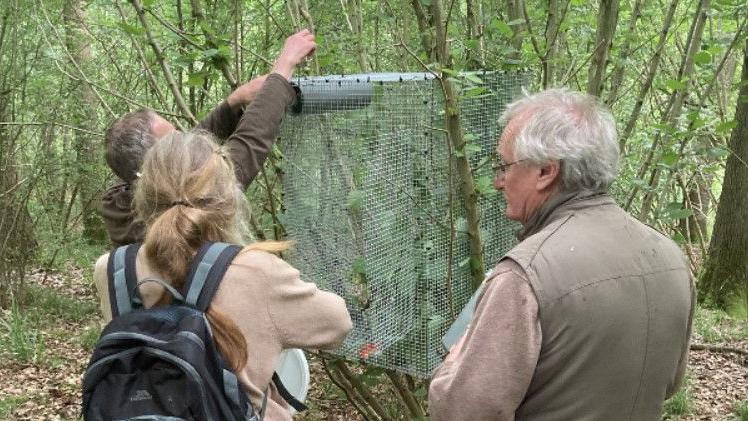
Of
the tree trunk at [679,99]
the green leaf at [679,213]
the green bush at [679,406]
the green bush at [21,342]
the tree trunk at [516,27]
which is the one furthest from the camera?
the green bush at [21,342]

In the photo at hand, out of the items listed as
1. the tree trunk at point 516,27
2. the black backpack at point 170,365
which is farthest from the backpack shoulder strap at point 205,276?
the tree trunk at point 516,27

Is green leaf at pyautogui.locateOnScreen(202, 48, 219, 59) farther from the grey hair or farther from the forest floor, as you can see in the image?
the forest floor

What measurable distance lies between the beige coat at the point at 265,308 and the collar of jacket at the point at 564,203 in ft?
1.81

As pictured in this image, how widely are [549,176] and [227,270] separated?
790mm

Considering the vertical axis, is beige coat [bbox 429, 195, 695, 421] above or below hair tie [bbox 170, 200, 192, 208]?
below

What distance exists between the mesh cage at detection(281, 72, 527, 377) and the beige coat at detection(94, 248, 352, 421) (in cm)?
78

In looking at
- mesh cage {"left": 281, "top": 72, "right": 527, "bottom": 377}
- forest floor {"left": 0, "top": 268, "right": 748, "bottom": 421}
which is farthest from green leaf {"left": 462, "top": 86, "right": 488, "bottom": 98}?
forest floor {"left": 0, "top": 268, "right": 748, "bottom": 421}

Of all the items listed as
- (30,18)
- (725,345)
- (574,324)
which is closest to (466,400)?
(574,324)

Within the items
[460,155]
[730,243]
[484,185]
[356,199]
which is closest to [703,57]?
[484,185]

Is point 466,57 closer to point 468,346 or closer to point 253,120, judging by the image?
point 253,120

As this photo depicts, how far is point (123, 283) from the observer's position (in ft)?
5.74

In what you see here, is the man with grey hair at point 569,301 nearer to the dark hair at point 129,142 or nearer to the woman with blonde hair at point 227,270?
the woman with blonde hair at point 227,270

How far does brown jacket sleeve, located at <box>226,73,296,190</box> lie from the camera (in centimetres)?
235

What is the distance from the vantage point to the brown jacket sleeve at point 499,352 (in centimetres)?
163
